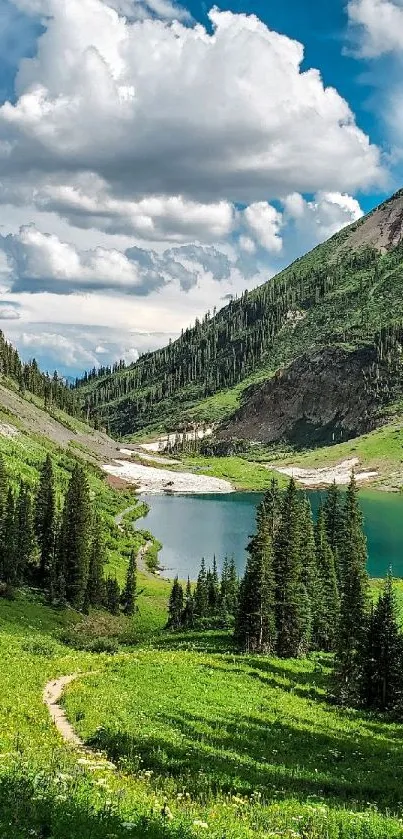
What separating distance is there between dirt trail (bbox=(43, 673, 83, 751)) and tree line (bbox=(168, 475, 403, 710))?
16537mm

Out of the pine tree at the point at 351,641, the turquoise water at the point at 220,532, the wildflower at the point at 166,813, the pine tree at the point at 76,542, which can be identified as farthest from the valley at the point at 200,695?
the turquoise water at the point at 220,532

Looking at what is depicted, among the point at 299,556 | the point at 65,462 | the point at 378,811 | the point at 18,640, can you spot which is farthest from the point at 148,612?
the point at 65,462

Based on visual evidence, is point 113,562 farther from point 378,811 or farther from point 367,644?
point 378,811

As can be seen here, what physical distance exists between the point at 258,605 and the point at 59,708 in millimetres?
31463

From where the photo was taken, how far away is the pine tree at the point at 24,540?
265 ft

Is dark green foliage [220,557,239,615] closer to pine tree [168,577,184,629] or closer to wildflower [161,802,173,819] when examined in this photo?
pine tree [168,577,184,629]

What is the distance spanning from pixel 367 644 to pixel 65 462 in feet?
476

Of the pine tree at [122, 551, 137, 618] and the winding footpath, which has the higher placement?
the winding footpath

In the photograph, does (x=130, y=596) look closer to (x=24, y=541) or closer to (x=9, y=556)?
(x=24, y=541)

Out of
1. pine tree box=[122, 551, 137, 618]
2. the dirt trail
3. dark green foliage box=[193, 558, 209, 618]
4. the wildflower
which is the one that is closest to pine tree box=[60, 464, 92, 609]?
pine tree box=[122, 551, 137, 618]

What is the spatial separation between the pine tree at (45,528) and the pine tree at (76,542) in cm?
342

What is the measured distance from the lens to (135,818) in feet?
43.5

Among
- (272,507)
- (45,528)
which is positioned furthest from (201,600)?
(45,528)

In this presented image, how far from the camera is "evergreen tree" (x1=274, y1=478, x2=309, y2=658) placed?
5731 centimetres
